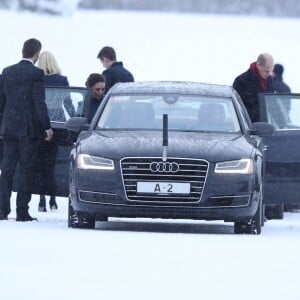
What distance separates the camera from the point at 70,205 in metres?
13.9

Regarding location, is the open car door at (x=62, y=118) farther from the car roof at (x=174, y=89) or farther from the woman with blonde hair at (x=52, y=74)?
the woman with blonde hair at (x=52, y=74)

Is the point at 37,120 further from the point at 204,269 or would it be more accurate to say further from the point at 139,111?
the point at 204,269

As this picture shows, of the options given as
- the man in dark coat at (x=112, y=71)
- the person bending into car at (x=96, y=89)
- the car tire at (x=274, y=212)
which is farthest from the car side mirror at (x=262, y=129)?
the man in dark coat at (x=112, y=71)

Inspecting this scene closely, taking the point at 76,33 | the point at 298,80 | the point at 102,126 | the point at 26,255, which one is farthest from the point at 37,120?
the point at 76,33

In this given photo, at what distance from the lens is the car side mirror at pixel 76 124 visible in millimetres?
14408

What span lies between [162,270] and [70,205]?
3.63 m

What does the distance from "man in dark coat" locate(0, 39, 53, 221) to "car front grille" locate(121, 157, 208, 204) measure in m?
1.32

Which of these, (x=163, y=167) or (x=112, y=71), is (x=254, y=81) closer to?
(x=112, y=71)

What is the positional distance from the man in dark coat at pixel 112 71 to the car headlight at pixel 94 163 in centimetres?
471

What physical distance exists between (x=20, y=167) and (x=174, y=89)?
1.52 metres

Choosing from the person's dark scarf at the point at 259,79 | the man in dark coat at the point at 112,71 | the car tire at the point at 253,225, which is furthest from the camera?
the man in dark coat at the point at 112,71

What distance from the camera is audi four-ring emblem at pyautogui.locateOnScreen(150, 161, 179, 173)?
1349cm

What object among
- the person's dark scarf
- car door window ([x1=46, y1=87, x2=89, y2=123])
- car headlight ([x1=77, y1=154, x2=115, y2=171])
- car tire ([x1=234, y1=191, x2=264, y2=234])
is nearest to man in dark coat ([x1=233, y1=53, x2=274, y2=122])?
the person's dark scarf

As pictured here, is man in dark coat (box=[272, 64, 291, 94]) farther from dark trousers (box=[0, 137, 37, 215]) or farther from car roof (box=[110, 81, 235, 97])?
dark trousers (box=[0, 137, 37, 215])
